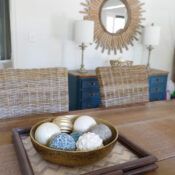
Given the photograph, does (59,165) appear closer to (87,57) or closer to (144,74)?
(144,74)

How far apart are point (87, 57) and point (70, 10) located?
63cm

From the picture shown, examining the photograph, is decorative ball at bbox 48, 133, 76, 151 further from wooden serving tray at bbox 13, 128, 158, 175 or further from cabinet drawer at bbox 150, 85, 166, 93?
cabinet drawer at bbox 150, 85, 166, 93

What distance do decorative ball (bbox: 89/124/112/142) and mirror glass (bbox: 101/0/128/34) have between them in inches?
93.2

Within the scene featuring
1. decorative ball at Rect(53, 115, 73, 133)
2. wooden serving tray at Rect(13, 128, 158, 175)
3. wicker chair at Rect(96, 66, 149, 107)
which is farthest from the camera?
wicker chair at Rect(96, 66, 149, 107)

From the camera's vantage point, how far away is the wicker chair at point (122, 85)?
1.60 m

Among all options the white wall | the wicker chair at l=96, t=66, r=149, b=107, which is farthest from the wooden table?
the white wall

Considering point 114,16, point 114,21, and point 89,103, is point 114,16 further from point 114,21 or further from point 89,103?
point 89,103

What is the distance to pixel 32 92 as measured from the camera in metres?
1.39

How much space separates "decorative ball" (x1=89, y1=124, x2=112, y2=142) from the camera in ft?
2.94

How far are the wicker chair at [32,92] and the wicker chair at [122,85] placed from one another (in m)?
0.28

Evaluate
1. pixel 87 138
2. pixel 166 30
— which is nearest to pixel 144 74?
Result: pixel 87 138

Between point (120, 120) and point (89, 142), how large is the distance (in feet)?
1.67

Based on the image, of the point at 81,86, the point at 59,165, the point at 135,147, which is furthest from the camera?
the point at 81,86

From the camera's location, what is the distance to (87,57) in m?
3.14
